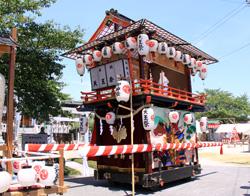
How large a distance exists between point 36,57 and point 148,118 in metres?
6.58

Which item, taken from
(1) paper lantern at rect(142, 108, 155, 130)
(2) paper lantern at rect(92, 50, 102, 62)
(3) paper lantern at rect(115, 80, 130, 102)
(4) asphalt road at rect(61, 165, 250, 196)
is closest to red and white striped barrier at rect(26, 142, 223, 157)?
(1) paper lantern at rect(142, 108, 155, 130)

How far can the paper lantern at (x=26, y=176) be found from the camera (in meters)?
5.53

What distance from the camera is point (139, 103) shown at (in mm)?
12312

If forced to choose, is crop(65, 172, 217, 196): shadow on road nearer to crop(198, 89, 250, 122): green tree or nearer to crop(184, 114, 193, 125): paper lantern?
crop(184, 114, 193, 125): paper lantern

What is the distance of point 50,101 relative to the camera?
15.1 meters

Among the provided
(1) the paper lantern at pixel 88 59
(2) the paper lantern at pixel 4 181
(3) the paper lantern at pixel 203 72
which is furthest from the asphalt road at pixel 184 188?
(2) the paper lantern at pixel 4 181

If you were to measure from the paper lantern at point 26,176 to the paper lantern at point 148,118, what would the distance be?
655cm

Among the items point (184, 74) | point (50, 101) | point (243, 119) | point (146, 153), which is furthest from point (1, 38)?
point (243, 119)

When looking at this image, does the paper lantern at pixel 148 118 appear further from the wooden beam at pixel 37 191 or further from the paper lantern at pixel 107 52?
the wooden beam at pixel 37 191

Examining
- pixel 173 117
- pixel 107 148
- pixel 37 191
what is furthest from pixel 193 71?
pixel 37 191

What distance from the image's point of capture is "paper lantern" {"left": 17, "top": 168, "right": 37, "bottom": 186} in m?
5.53

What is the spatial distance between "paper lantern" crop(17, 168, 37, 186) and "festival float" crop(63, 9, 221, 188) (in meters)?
4.86

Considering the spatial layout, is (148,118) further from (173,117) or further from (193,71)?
(193,71)

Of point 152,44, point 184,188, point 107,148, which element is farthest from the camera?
point 184,188
